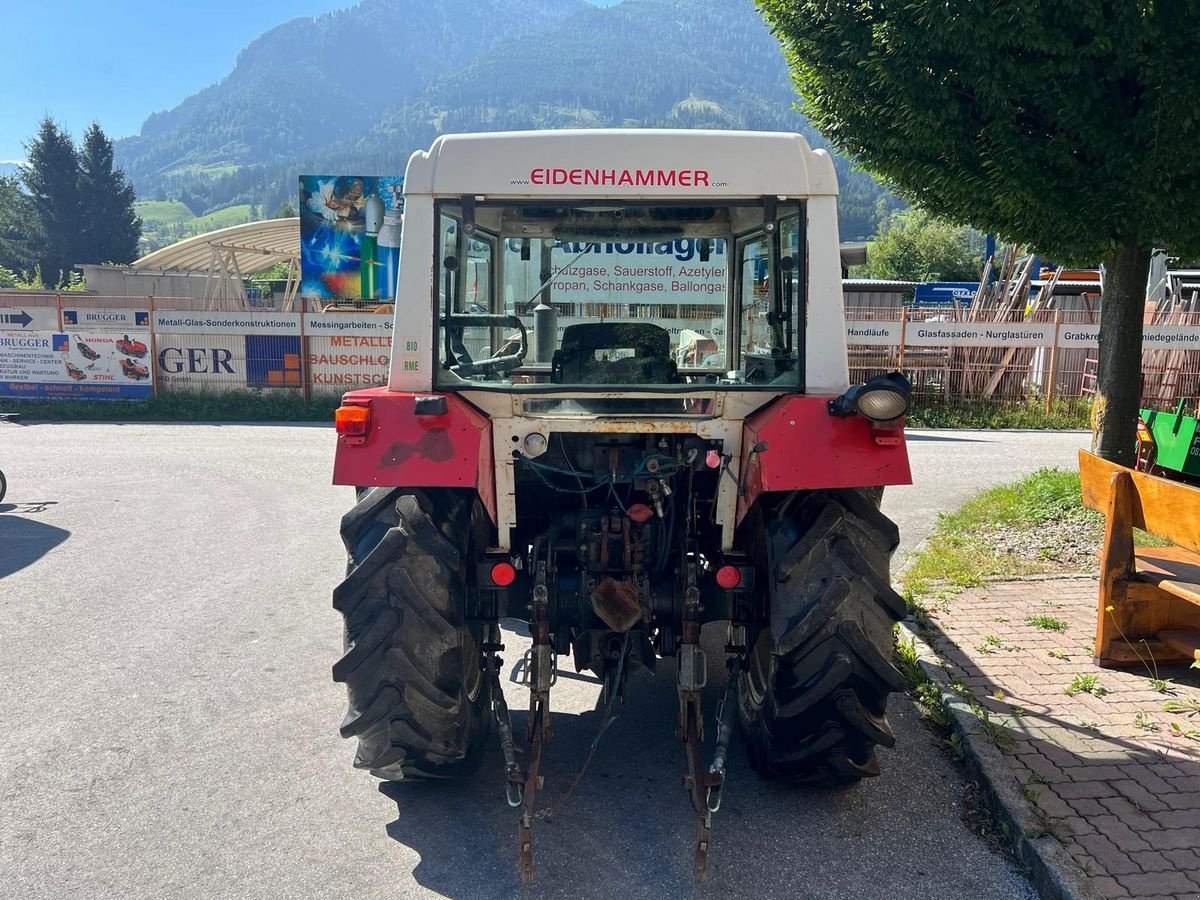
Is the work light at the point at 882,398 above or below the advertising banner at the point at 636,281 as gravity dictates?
below

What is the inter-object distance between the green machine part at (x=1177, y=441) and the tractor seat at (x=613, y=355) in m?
7.18

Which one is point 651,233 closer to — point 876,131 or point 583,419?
point 583,419

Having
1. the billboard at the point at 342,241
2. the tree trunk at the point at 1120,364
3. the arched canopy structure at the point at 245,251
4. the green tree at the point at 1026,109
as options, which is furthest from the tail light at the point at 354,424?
the arched canopy structure at the point at 245,251

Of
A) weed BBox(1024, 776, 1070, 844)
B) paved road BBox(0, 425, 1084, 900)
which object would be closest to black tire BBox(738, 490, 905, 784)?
paved road BBox(0, 425, 1084, 900)

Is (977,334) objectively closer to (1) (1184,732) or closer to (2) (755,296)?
(1) (1184,732)

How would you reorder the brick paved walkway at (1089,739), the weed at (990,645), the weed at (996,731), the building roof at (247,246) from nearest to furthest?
the brick paved walkway at (1089,739) < the weed at (996,731) < the weed at (990,645) < the building roof at (247,246)

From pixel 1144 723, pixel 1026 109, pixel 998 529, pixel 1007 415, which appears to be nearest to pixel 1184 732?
pixel 1144 723

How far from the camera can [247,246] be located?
992 inches

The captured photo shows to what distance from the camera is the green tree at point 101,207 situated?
62.7m

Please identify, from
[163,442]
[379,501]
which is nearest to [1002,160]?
[379,501]

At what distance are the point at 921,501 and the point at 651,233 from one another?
6770 mm

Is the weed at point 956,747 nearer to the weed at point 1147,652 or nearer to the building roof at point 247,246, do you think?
the weed at point 1147,652

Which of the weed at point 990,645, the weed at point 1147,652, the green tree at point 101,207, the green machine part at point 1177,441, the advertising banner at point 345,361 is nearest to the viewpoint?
the weed at point 1147,652

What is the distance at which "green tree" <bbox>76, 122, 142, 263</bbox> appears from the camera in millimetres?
62656
